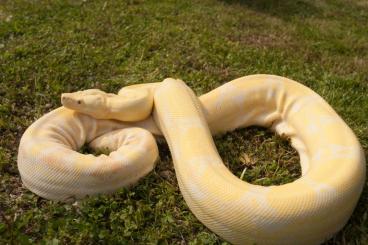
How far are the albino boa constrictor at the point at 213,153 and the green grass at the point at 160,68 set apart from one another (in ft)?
0.70

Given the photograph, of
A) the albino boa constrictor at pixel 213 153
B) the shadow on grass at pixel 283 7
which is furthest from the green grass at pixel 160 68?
the albino boa constrictor at pixel 213 153

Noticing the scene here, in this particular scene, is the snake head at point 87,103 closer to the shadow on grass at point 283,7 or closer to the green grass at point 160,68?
the green grass at point 160,68

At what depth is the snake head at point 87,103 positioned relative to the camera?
5023mm

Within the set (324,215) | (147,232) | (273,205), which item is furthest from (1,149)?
(324,215)

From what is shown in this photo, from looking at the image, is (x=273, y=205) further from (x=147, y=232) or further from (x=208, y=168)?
(x=147, y=232)

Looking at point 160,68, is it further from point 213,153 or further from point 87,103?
point 213,153

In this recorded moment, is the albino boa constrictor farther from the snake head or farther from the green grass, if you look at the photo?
the green grass

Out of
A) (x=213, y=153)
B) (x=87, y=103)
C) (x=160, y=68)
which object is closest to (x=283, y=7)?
(x=160, y=68)

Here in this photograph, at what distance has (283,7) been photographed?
10.6 meters

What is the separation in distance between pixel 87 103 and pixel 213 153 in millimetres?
1572

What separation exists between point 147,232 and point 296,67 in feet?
14.4

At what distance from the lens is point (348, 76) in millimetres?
7266

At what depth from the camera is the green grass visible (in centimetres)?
428

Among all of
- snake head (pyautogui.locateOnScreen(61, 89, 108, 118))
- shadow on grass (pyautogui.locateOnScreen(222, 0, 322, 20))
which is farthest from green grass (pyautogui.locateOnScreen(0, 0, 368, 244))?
snake head (pyautogui.locateOnScreen(61, 89, 108, 118))
